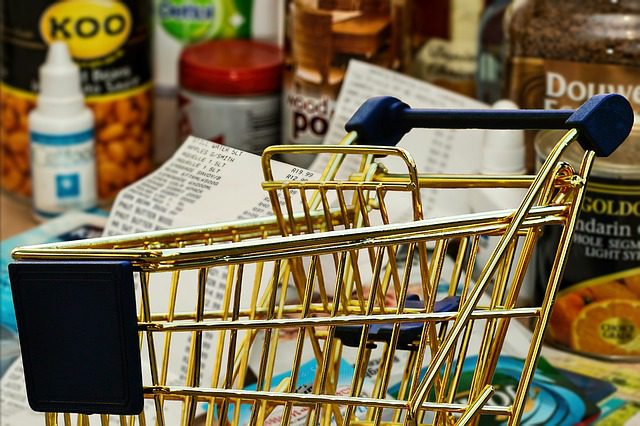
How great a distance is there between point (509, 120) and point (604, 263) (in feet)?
0.78

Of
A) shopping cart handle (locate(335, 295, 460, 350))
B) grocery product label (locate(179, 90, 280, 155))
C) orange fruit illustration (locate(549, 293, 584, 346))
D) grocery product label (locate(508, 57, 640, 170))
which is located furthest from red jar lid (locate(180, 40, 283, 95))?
shopping cart handle (locate(335, 295, 460, 350))

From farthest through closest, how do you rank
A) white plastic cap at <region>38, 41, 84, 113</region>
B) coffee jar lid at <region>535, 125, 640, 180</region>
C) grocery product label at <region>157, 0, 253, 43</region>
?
grocery product label at <region>157, 0, 253, 43</region>, white plastic cap at <region>38, 41, 84, 113</region>, coffee jar lid at <region>535, 125, 640, 180</region>

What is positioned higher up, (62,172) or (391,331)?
(391,331)

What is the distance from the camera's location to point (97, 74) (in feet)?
2.86

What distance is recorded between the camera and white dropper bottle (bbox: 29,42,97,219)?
82 cm

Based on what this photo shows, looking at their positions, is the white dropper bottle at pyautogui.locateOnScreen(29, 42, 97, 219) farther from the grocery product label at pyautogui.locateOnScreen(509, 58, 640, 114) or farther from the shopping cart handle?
the shopping cart handle

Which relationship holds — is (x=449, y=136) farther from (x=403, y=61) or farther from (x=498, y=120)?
(x=498, y=120)

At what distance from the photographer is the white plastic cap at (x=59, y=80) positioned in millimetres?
819

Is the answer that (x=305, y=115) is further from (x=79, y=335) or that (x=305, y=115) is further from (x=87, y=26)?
(x=79, y=335)

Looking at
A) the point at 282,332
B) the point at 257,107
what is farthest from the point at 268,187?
the point at 257,107

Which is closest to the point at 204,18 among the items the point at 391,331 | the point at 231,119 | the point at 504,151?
the point at 231,119

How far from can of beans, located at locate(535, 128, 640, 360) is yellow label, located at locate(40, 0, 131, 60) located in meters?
0.37

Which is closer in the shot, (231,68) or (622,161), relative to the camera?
(622,161)

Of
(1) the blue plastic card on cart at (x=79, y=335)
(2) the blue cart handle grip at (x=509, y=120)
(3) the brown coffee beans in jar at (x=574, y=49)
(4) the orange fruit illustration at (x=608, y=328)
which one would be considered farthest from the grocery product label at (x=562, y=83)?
(1) the blue plastic card on cart at (x=79, y=335)
